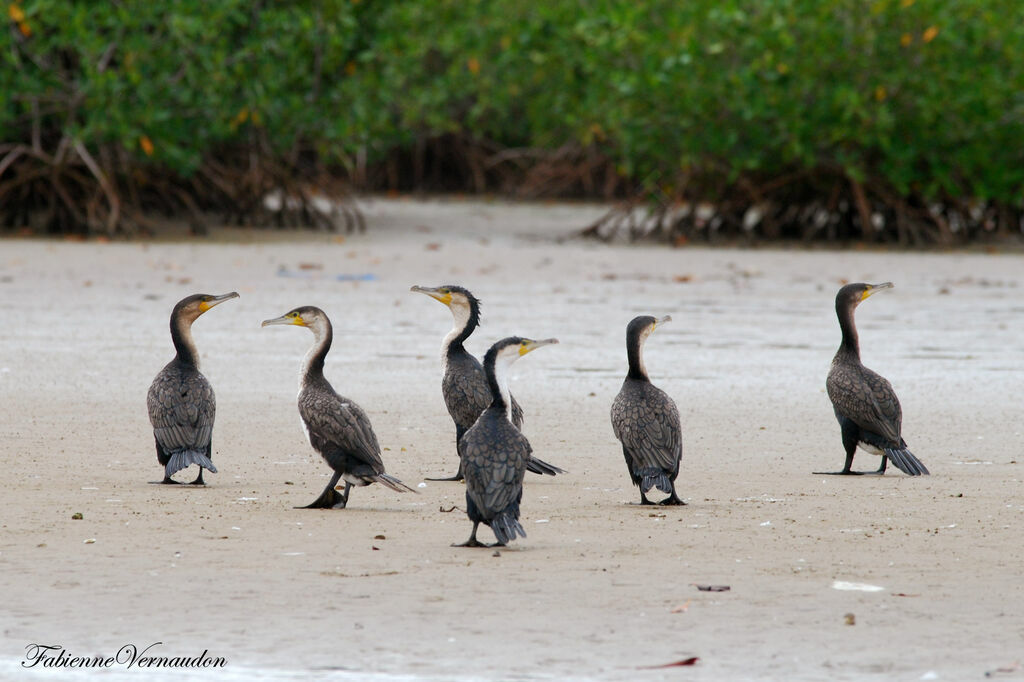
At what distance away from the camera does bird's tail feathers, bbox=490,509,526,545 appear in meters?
5.20

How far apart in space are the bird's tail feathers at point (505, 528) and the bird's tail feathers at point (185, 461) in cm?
156

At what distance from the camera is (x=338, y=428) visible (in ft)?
20.3

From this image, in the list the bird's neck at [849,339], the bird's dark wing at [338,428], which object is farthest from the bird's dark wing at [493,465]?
the bird's neck at [849,339]

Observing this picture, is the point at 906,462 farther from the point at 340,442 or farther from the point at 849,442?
the point at 340,442

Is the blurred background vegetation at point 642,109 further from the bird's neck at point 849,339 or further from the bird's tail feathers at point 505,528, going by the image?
the bird's tail feathers at point 505,528

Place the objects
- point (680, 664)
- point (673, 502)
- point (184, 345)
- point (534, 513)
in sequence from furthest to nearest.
Result: point (184, 345) → point (673, 502) → point (534, 513) → point (680, 664)

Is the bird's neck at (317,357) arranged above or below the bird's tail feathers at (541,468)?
above

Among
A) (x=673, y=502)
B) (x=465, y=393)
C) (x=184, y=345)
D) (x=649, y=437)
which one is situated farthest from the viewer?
(x=465, y=393)

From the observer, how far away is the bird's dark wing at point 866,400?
275 inches

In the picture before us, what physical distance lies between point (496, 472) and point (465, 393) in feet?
5.97

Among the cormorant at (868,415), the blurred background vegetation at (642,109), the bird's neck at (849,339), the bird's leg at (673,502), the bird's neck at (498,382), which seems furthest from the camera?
the blurred background vegetation at (642,109)

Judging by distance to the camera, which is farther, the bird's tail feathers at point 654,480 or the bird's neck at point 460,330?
the bird's neck at point 460,330

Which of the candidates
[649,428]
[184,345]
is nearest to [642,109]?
[184,345]


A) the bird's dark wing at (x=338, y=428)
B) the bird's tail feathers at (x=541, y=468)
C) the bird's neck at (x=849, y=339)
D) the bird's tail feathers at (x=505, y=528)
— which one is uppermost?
the bird's neck at (x=849, y=339)
